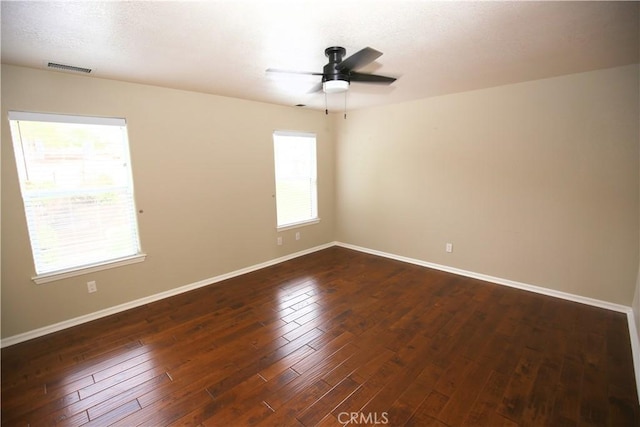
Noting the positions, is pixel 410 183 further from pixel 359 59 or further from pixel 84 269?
pixel 84 269

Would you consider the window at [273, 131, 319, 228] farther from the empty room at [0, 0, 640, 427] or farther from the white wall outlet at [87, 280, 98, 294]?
the white wall outlet at [87, 280, 98, 294]

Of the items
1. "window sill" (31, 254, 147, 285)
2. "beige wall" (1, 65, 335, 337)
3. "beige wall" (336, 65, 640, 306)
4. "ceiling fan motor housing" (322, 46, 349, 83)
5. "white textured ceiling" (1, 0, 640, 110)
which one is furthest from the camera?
"beige wall" (336, 65, 640, 306)

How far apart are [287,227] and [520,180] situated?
10.7 ft

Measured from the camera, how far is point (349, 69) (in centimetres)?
221

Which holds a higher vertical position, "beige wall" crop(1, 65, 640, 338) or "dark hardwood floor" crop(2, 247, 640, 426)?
"beige wall" crop(1, 65, 640, 338)

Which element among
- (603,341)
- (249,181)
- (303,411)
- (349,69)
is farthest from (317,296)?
(603,341)

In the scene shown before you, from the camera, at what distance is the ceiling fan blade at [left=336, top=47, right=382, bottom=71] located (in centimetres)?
190

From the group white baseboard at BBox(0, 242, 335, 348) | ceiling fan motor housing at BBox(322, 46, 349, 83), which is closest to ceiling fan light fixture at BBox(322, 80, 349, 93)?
ceiling fan motor housing at BBox(322, 46, 349, 83)

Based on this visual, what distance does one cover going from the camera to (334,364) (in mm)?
2293

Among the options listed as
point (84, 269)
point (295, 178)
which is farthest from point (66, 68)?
point (295, 178)

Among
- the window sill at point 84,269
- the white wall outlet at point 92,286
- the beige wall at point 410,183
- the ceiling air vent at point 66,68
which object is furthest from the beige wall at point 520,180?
the white wall outlet at point 92,286

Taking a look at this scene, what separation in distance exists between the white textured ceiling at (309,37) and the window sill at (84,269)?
186cm

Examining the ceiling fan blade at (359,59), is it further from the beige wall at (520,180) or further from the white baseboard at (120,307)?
the white baseboard at (120,307)

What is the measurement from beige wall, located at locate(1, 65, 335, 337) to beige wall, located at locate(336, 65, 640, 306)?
5.67ft
